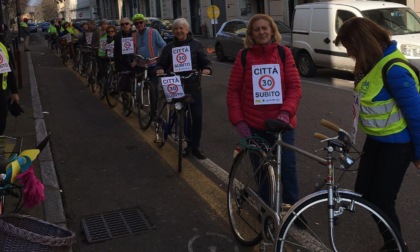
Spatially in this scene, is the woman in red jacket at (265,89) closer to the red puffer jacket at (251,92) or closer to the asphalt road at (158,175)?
the red puffer jacket at (251,92)

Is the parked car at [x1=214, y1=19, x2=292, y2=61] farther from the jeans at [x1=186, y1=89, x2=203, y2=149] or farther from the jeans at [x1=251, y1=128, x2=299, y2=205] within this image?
the jeans at [x1=251, y1=128, x2=299, y2=205]

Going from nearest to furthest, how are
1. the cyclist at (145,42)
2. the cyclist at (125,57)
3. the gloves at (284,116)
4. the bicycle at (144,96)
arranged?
the gloves at (284,116) < the bicycle at (144,96) < the cyclist at (145,42) < the cyclist at (125,57)

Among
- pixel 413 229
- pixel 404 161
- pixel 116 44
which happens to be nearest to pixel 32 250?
pixel 404 161

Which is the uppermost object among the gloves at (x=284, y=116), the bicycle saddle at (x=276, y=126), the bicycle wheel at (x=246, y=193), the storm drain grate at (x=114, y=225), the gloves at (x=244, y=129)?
the bicycle saddle at (x=276, y=126)

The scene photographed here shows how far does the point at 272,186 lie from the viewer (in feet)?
11.0

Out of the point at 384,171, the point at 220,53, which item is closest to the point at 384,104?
the point at 384,171

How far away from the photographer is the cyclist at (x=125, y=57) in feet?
28.2

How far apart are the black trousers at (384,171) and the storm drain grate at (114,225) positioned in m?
1.92

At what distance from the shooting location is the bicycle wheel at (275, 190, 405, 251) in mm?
2770

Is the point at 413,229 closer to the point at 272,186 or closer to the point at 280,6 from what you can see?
the point at 272,186

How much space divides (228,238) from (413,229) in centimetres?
149

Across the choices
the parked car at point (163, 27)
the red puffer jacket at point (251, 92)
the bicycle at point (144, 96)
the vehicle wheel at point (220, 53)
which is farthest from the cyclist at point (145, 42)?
the parked car at point (163, 27)

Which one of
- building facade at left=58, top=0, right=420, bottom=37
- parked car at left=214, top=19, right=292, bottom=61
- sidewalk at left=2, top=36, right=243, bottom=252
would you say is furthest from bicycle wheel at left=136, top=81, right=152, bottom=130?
building facade at left=58, top=0, right=420, bottom=37

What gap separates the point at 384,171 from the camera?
3.17m
